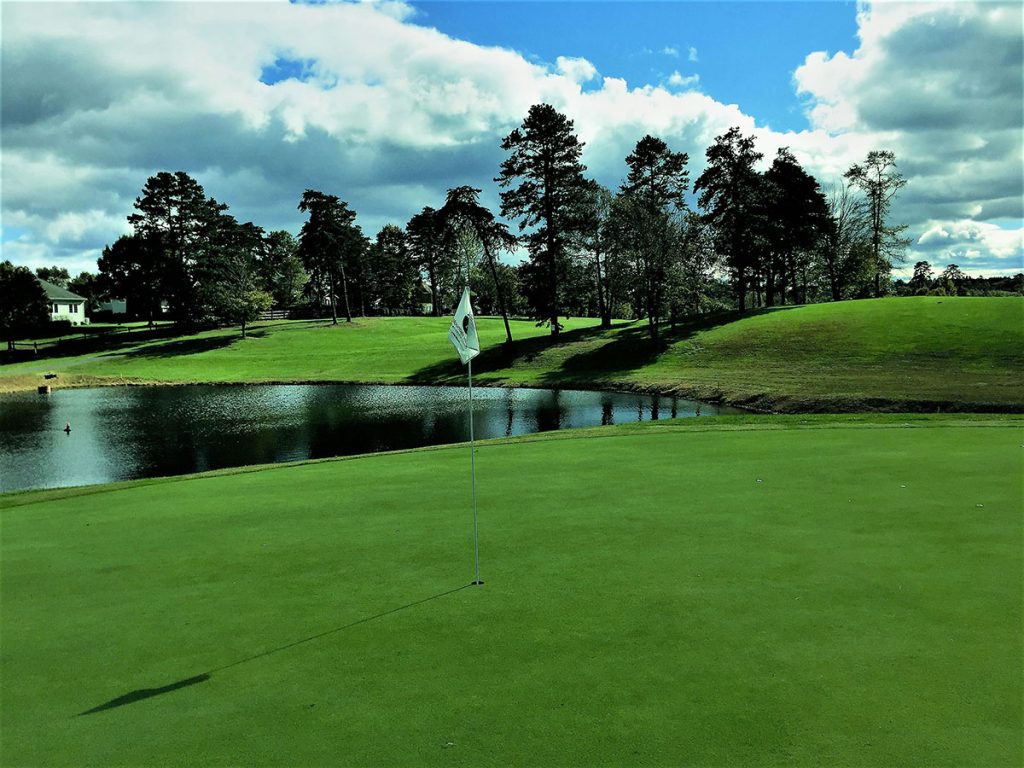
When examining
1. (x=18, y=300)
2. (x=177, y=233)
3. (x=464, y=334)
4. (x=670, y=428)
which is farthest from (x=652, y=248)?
(x=18, y=300)

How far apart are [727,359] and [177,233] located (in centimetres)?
6898

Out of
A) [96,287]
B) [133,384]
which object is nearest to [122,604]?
[133,384]

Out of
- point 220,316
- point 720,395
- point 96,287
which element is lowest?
point 720,395

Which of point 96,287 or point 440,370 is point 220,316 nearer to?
point 96,287

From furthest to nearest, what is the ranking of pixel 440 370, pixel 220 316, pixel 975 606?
pixel 220 316
pixel 440 370
pixel 975 606

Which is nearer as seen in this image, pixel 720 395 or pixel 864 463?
pixel 864 463

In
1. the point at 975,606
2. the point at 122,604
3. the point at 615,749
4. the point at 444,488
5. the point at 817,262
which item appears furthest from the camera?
the point at 817,262

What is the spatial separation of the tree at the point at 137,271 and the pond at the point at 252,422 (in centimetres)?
3277

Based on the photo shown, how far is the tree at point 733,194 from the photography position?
185ft

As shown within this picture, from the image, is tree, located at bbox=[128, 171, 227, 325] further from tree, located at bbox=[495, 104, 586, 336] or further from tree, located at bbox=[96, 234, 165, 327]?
tree, located at bbox=[495, 104, 586, 336]

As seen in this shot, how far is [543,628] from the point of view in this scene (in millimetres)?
5648

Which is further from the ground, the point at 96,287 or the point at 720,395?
the point at 96,287

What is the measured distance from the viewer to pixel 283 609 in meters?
6.38

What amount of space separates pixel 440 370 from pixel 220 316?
140 ft
